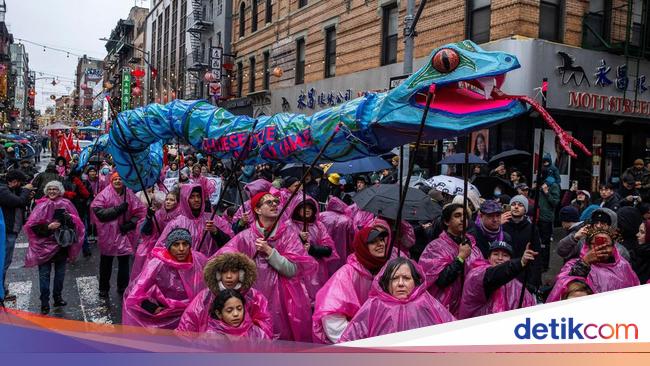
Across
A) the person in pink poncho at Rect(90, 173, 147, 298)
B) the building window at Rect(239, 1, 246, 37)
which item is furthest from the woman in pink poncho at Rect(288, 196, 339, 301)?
the building window at Rect(239, 1, 246, 37)

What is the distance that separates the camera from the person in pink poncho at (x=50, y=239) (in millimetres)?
6832

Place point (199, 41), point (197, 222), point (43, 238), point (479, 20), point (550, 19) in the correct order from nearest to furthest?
1. point (197, 222)
2. point (43, 238)
3. point (550, 19)
4. point (479, 20)
5. point (199, 41)

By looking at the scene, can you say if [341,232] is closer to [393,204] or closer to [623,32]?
[393,204]

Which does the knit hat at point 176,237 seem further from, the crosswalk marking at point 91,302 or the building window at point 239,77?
the building window at point 239,77

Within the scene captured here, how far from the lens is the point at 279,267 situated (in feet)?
15.4

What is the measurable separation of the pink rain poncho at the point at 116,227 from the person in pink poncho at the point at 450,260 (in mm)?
4485

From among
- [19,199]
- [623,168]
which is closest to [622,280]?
[19,199]

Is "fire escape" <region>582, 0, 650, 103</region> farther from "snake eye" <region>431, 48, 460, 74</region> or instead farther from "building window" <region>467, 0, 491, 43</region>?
"snake eye" <region>431, 48, 460, 74</region>

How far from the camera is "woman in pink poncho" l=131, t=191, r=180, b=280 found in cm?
666

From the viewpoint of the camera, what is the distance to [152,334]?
106 inches

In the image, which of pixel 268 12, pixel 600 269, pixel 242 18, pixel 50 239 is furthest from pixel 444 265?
pixel 242 18

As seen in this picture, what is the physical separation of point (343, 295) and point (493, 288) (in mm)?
1025

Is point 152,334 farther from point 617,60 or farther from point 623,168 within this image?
point 623,168

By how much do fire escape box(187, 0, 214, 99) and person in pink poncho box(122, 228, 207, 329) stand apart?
30262 millimetres
